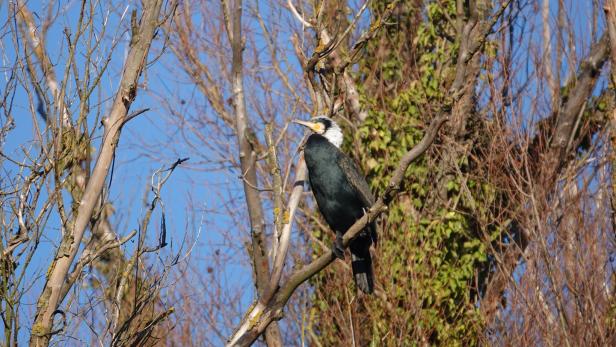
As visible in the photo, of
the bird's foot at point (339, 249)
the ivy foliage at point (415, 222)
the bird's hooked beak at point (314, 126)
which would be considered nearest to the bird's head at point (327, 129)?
the bird's hooked beak at point (314, 126)

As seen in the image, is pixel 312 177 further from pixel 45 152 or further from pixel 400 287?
pixel 400 287

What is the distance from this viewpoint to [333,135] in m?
6.86

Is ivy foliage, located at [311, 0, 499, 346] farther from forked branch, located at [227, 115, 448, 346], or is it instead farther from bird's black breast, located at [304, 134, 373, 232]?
forked branch, located at [227, 115, 448, 346]

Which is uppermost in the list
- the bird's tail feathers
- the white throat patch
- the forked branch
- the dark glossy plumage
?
the white throat patch

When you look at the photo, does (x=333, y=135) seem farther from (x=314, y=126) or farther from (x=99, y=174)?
(x=99, y=174)

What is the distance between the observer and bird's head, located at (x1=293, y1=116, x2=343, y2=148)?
21.9 ft

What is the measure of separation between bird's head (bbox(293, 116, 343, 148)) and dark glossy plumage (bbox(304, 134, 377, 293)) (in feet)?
0.35

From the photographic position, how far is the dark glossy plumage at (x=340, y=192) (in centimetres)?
659

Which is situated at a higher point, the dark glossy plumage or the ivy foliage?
the ivy foliage

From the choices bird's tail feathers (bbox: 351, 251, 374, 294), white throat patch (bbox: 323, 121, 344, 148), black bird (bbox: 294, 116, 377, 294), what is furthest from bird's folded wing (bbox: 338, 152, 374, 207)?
bird's tail feathers (bbox: 351, 251, 374, 294)

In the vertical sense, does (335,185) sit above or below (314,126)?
below

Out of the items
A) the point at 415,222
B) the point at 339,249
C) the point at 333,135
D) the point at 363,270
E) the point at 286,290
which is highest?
the point at 415,222

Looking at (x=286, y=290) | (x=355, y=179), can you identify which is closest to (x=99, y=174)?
(x=286, y=290)

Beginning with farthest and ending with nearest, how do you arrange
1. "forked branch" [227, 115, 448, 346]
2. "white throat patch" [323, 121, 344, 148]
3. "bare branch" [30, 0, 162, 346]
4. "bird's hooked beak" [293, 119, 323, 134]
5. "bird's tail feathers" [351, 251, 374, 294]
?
"white throat patch" [323, 121, 344, 148] → "bird's hooked beak" [293, 119, 323, 134] → "bird's tail feathers" [351, 251, 374, 294] → "forked branch" [227, 115, 448, 346] → "bare branch" [30, 0, 162, 346]
